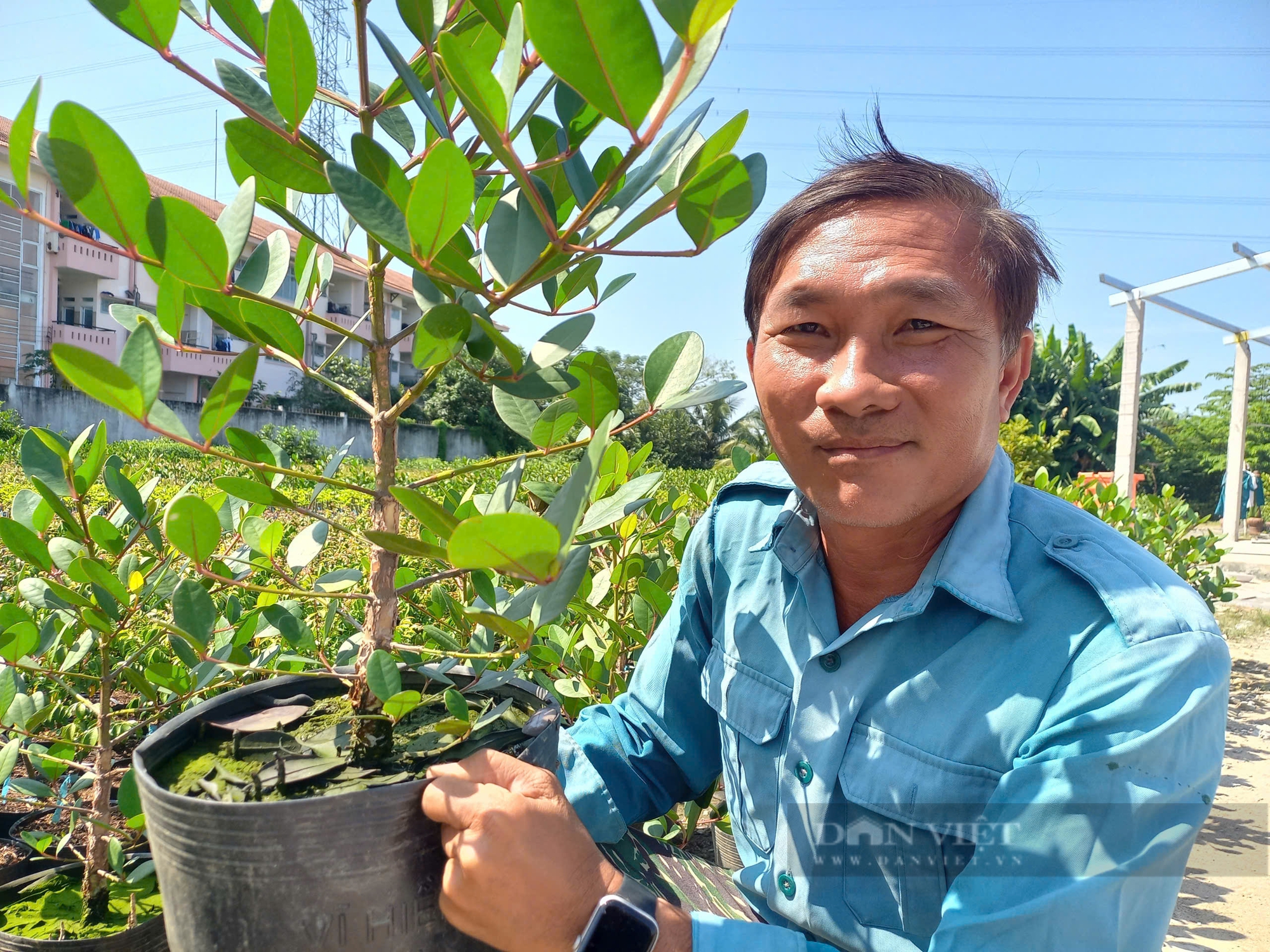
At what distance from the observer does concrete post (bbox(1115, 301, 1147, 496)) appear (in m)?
8.89

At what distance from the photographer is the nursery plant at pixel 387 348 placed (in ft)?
1.83

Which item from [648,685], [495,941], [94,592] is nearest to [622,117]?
[495,941]

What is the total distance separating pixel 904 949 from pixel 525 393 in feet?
2.71

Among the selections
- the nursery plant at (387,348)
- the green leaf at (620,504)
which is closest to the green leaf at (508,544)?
the nursery plant at (387,348)

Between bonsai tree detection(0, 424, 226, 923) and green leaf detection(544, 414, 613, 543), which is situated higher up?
green leaf detection(544, 414, 613, 543)

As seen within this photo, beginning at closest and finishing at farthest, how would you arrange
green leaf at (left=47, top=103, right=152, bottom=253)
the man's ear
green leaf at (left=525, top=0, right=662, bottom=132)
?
1. green leaf at (left=525, top=0, right=662, bottom=132)
2. green leaf at (left=47, top=103, right=152, bottom=253)
3. the man's ear

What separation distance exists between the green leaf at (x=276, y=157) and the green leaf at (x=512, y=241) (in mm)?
156

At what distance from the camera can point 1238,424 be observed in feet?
35.0

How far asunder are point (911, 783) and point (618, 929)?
43 cm

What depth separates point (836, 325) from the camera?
101 cm

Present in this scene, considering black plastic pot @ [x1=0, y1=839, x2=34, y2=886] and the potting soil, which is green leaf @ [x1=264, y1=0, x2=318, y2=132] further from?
black plastic pot @ [x1=0, y1=839, x2=34, y2=886]

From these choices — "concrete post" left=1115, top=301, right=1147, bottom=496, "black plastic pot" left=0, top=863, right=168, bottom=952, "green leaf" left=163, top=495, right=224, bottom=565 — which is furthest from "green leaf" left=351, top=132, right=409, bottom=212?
"concrete post" left=1115, top=301, right=1147, bottom=496

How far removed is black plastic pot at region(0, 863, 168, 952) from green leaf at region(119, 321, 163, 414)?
0.99m

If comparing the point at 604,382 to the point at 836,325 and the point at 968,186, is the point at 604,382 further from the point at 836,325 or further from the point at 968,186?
the point at 968,186
